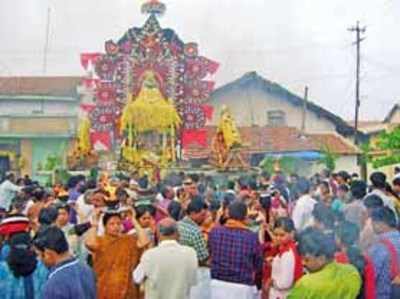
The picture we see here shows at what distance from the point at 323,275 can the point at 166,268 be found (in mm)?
2384

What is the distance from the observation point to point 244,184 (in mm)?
15758

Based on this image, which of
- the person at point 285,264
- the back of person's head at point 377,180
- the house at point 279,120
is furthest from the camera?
the house at point 279,120

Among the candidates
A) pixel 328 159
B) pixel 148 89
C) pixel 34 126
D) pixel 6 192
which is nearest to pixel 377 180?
pixel 6 192

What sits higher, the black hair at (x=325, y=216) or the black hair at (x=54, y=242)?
the black hair at (x=325, y=216)

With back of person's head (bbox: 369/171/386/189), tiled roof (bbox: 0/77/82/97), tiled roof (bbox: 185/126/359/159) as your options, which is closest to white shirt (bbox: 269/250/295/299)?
back of person's head (bbox: 369/171/386/189)

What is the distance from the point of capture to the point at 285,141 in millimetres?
44188

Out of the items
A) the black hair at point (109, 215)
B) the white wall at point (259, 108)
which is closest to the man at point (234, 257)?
the black hair at point (109, 215)

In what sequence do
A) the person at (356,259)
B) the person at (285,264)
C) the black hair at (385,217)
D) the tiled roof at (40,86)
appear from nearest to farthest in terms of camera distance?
1. the person at (356,259)
2. the black hair at (385,217)
3. the person at (285,264)
4. the tiled roof at (40,86)

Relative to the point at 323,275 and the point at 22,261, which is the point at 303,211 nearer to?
the point at 22,261

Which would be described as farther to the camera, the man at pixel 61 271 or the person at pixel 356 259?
the person at pixel 356 259

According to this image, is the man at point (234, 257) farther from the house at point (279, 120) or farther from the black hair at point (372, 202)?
the house at point (279, 120)

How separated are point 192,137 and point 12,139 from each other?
427 inches

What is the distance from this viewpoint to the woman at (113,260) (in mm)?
8461

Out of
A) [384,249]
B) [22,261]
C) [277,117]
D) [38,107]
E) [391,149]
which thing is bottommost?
[22,261]
